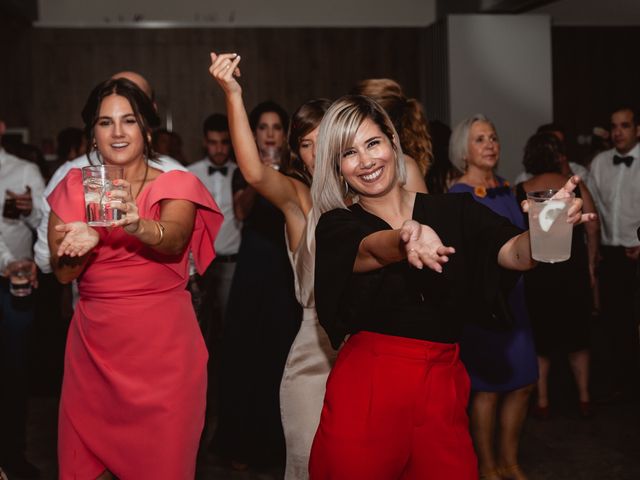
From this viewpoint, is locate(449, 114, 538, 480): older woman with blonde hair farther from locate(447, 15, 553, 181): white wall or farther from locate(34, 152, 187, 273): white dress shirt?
locate(447, 15, 553, 181): white wall

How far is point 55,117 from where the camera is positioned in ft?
25.9

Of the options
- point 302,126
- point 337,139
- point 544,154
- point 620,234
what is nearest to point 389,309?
point 337,139

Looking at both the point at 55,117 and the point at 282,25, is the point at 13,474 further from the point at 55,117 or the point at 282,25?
the point at 282,25

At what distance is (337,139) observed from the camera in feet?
6.40

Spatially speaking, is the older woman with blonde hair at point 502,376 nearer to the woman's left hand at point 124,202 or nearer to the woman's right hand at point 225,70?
the woman's right hand at point 225,70

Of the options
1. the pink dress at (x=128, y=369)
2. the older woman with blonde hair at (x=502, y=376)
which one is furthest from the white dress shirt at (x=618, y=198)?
the pink dress at (x=128, y=369)

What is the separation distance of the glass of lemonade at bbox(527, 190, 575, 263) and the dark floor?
2.10m

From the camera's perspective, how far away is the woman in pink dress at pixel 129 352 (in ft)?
7.35

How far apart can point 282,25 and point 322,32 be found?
1.40 ft

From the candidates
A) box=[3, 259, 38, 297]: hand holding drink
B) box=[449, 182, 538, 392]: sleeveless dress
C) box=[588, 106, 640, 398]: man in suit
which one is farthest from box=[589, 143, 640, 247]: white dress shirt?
box=[3, 259, 38, 297]: hand holding drink

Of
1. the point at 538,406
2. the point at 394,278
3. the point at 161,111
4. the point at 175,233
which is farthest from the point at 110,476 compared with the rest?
the point at 161,111

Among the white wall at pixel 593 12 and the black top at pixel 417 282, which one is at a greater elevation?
the white wall at pixel 593 12

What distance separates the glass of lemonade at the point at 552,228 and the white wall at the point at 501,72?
6.23 m

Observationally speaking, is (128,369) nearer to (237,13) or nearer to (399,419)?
(399,419)
